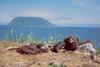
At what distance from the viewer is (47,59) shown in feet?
32.6

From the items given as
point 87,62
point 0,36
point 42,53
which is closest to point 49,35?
point 0,36

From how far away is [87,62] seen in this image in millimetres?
9828

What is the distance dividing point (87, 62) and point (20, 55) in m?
1.72

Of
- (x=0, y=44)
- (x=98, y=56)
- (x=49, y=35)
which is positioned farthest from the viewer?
(x=49, y=35)

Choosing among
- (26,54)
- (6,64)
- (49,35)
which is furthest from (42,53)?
(49,35)

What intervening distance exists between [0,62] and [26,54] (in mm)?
989

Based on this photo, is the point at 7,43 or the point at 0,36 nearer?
the point at 7,43

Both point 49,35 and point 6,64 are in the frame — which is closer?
point 6,64

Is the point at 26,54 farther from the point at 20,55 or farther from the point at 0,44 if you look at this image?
the point at 0,44

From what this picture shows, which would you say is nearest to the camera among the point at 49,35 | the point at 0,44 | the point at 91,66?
the point at 91,66

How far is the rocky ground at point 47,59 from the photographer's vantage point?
956 cm

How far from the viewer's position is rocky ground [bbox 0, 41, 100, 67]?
956cm

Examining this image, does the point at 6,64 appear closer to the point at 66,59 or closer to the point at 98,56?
the point at 66,59

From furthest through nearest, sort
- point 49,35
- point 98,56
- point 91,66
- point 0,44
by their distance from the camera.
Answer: point 49,35
point 0,44
point 98,56
point 91,66
